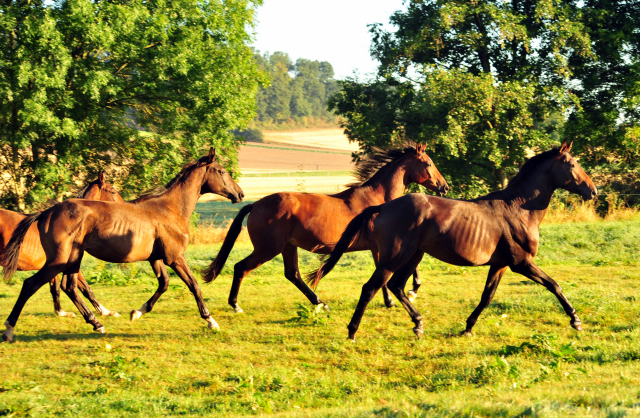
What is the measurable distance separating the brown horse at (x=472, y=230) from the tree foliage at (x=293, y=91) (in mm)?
84325

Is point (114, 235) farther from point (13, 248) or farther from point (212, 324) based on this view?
point (212, 324)

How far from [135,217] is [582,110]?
1741 cm

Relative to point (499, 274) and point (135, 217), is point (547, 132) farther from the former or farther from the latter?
point (135, 217)

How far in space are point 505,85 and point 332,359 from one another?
15.2 m

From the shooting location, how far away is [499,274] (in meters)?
6.79

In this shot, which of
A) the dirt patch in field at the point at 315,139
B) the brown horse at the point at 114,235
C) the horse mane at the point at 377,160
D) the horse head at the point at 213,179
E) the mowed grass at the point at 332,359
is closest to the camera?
the mowed grass at the point at 332,359

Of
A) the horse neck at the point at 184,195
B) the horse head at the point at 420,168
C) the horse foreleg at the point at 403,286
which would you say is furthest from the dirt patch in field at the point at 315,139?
the horse foreleg at the point at 403,286

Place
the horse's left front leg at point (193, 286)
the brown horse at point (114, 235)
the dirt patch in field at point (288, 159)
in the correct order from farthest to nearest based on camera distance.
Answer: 1. the dirt patch in field at point (288, 159)
2. the horse's left front leg at point (193, 286)
3. the brown horse at point (114, 235)

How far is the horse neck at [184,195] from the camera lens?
754 cm

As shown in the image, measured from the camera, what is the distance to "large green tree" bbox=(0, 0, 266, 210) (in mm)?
14312

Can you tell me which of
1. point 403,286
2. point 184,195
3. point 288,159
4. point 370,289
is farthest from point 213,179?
point 288,159

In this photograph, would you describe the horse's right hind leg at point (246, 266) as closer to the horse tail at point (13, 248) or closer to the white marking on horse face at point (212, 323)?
the white marking on horse face at point (212, 323)

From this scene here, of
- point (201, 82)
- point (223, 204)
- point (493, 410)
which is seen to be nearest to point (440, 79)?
point (201, 82)

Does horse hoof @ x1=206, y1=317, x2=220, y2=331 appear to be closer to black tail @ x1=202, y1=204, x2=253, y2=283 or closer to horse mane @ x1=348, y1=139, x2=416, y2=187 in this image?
black tail @ x1=202, y1=204, x2=253, y2=283
